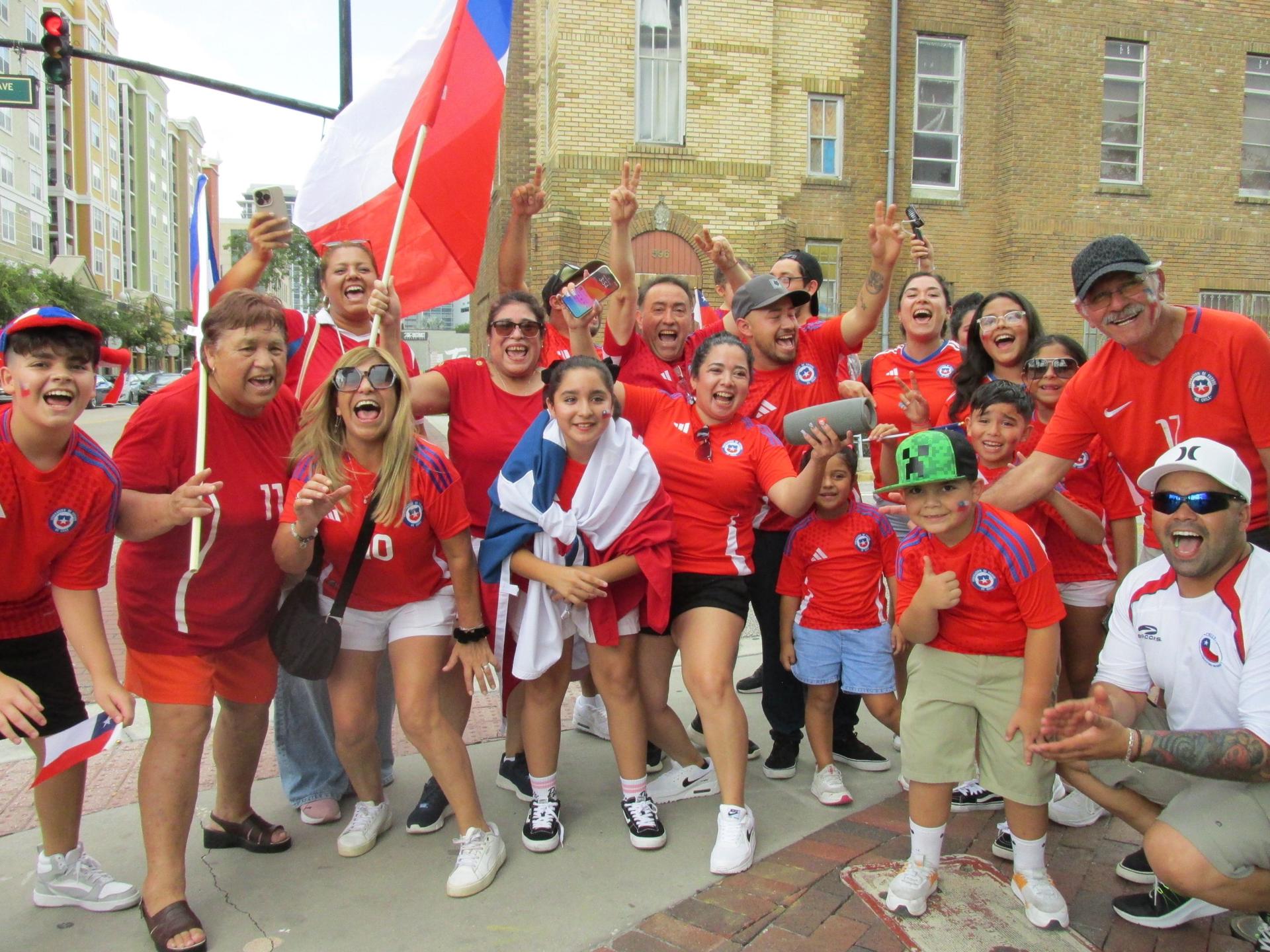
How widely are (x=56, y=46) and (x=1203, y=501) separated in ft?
42.3

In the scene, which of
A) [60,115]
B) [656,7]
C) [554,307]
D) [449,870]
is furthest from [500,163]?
[60,115]

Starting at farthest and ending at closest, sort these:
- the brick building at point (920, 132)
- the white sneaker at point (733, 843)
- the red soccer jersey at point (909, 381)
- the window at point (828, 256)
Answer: the window at point (828, 256)
the brick building at point (920, 132)
the red soccer jersey at point (909, 381)
the white sneaker at point (733, 843)

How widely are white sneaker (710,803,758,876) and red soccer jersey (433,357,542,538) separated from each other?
151 cm

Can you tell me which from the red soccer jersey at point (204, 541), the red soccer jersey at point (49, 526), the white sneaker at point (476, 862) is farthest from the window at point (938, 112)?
the red soccer jersey at point (49, 526)

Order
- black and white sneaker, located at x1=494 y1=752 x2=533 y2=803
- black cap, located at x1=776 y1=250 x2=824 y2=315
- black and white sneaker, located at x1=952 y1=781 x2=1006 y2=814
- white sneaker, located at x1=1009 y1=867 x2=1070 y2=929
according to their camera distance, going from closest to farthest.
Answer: white sneaker, located at x1=1009 y1=867 x2=1070 y2=929, black and white sneaker, located at x1=952 y1=781 x2=1006 y2=814, black and white sneaker, located at x1=494 y1=752 x2=533 y2=803, black cap, located at x1=776 y1=250 x2=824 y2=315

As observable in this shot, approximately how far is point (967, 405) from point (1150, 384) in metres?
0.99

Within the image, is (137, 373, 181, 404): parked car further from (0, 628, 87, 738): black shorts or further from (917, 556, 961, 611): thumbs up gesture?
(917, 556, 961, 611): thumbs up gesture

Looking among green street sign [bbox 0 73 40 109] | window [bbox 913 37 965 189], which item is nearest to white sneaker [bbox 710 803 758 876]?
green street sign [bbox 0 73 40 109]

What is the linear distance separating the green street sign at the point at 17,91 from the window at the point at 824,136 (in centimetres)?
1157

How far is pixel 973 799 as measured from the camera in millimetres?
3785

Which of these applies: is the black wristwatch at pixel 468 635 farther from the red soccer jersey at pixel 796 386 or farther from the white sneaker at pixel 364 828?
the red soccer jersey at pixel 796 386

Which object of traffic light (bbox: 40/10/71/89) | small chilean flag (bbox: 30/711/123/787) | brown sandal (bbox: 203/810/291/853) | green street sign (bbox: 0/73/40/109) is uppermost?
traffic light (bbox: 40/10/71/89)

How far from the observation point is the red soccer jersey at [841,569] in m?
3.93

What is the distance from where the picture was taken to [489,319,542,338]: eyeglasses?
3823 mm
